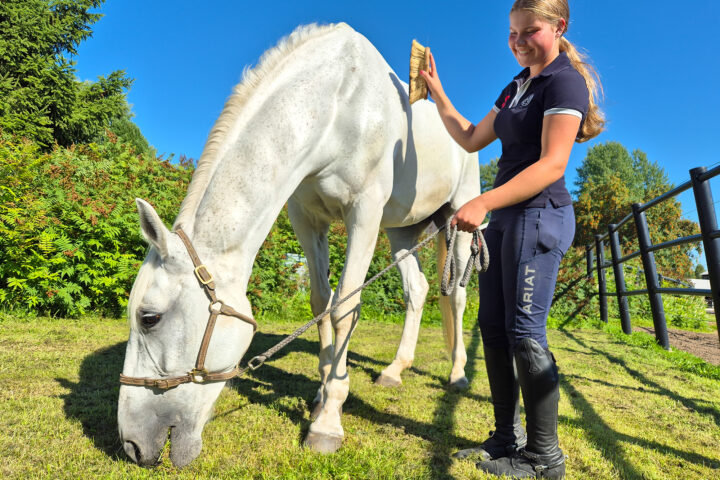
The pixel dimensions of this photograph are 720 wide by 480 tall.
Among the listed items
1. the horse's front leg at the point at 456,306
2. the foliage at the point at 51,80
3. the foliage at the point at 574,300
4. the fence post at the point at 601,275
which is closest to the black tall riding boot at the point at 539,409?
the horse's front leg at the point at 456,306

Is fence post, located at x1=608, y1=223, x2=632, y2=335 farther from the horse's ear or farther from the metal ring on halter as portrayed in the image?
the horse's ear

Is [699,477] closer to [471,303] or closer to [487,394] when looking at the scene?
[487,394]

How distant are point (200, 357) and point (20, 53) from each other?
1616cm

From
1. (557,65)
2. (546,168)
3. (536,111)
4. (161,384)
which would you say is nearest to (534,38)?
(557,65)

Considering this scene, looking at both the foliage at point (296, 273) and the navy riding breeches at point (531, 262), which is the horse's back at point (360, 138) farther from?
the foliage at point (296, 273)

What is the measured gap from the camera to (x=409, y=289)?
387 cm

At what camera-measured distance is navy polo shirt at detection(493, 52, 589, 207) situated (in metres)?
1.52

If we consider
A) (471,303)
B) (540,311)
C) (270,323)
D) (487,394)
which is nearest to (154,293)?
(540,311)

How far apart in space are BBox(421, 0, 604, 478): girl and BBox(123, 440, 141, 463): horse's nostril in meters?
1.45

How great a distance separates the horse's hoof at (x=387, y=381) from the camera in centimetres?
321

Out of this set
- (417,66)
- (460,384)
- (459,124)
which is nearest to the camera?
(459,124)

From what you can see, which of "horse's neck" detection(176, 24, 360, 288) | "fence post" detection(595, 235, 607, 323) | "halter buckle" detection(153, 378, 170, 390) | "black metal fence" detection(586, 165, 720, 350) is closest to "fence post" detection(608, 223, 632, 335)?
"black metal fence" detection(586, 165, 720, 350)

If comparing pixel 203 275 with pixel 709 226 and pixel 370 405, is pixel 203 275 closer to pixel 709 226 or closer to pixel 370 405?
pixel 370 405

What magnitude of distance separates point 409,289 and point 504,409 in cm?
198
